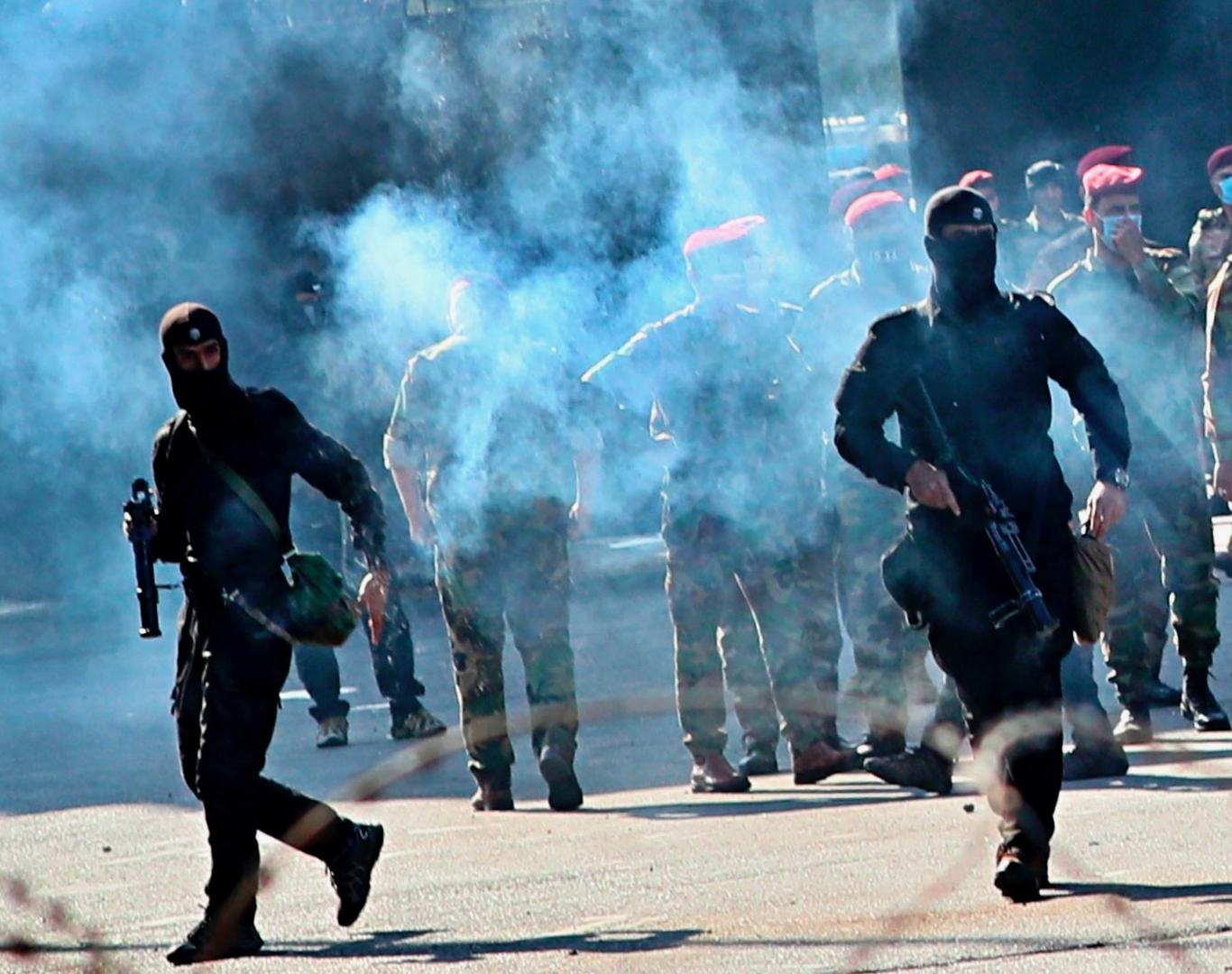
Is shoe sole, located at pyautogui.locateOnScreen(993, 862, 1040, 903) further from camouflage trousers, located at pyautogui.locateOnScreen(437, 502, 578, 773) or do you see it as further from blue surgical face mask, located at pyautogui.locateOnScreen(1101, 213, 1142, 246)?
blue surgical face mask, located at pyautogui.locateOnScreen(1101, 213, 1142, 246)

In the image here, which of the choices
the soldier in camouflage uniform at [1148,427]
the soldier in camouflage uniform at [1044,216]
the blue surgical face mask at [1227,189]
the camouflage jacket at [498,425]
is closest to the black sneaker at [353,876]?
the camouflage jacket at [498,425]

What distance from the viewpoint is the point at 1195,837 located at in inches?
249

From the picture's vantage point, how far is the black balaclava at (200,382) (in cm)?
593

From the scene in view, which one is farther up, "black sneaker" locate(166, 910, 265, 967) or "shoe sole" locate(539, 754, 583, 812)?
"black sneaker" locate(166, 910, 265, 967)

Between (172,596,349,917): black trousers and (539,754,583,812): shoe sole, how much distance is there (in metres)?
1.77

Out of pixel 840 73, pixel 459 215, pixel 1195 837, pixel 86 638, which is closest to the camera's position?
pixel 1195 837

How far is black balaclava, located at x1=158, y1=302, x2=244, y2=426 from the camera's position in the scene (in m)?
5.93

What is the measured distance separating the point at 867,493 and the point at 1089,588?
206cm

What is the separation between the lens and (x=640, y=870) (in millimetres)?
6504

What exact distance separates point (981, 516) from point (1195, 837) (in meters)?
1.13

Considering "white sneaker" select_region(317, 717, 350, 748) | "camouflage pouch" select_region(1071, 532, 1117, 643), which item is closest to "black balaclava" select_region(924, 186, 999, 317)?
"camouflage pouch" select_region(1071, 532, 1117, 643)

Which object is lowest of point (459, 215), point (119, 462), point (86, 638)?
point (86, 638)

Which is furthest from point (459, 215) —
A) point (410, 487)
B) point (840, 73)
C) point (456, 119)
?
point (840, 73)

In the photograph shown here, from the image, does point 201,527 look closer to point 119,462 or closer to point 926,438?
point 926,438
